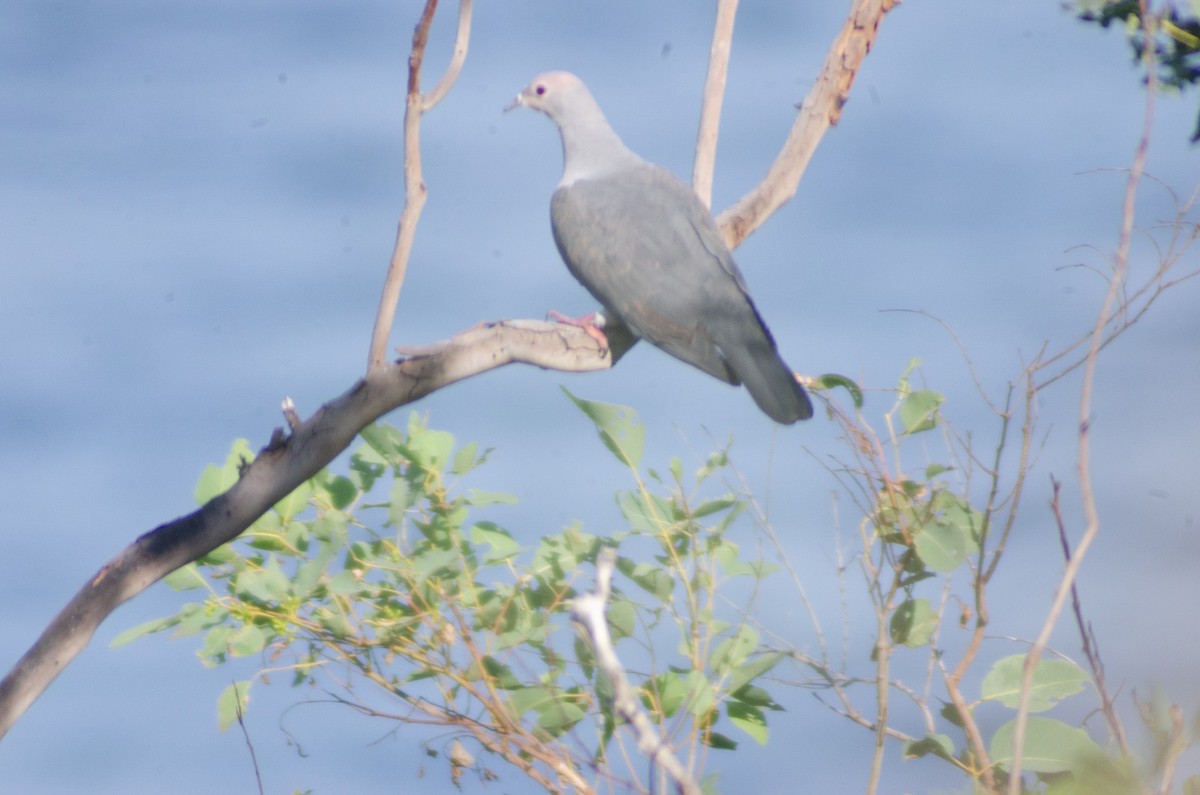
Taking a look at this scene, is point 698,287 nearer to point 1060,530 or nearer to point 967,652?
point 967,652

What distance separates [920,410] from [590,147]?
1.56 metres

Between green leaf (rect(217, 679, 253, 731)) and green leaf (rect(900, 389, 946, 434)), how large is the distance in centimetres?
111

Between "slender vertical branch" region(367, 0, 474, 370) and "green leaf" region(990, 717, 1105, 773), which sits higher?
"slender vertical branch" region(367, 0, 474, 370)

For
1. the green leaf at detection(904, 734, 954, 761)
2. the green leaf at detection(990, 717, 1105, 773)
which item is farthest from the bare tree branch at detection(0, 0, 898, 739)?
the green leaf at detection(990, 717, 1105, 773)

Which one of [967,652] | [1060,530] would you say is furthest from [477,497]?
[1060,530]

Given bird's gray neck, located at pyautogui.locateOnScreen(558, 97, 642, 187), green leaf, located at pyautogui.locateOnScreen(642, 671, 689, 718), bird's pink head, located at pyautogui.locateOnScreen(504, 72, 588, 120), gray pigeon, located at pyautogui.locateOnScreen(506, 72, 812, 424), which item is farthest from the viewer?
bird's pink head, located at pyautogui.locateOnScreen(504, 72, 588, 120)

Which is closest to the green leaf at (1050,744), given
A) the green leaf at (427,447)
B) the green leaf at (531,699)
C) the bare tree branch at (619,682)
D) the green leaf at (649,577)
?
the green leaf at (649,577)

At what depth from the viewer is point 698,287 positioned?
252 cm

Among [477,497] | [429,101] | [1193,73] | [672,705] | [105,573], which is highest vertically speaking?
[1193,73]

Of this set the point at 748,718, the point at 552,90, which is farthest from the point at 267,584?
the point at 552,90

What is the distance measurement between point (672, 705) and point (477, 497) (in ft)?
1.49

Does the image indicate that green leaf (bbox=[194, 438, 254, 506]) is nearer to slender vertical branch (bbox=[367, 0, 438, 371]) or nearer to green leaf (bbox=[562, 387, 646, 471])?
slender vertical branch (bbox=[367, 0, 438, 371])

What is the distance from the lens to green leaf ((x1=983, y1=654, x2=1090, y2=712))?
4.76 feet

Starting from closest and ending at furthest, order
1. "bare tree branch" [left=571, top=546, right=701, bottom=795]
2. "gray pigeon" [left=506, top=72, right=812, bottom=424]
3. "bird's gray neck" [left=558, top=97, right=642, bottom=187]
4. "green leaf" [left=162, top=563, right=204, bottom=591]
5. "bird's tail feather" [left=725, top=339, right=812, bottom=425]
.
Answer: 1. "bare tree branch" [left=571, top=546, right=701, bottom=795]
2. "green leaf" [left=162, top=563, right=204, bottom=591]
3. "bird's tail feather" [left=725, top=339, right=812, bottom=425]
4. "gray pigeon" [left=506, top=72, right=812, bottom=424]
5. "bird's gray neck" [left=558, top=97, right=642, bottom=187]
